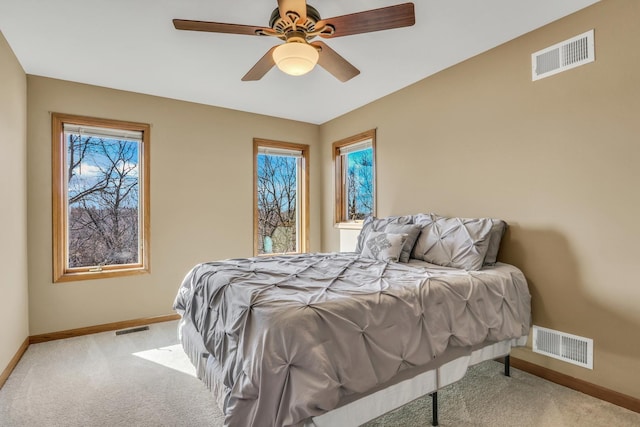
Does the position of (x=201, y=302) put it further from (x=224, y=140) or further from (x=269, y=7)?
(x=224, y=140)

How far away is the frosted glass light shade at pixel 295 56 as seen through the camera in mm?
1810

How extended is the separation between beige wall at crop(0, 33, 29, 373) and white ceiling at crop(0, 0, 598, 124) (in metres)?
0.30

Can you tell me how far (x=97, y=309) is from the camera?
3.34 m

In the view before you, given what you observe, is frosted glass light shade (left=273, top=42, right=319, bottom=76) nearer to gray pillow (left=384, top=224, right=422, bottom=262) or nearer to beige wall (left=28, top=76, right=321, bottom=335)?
gray pillow (left=384, top=224, right=422, bottom=262)

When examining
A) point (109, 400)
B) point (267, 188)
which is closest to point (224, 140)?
point (267, 188)

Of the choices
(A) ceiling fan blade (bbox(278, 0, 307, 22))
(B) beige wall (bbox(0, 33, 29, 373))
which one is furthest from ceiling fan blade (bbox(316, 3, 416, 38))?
(B) beige wall (bbox(0, 33, 29, 373))

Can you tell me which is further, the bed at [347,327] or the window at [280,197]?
the window at [280,197]

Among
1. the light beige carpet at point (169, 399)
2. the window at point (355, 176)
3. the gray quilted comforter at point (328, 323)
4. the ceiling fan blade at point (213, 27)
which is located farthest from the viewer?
the window at point (355, 176)

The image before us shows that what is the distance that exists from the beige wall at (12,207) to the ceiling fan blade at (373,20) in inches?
97.3

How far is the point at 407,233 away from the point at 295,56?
1.73 metres

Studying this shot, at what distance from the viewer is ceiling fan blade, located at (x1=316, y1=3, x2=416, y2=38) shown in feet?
5.42

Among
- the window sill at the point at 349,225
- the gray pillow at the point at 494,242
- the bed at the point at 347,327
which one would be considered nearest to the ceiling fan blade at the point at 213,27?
the bed at the point at 347,327

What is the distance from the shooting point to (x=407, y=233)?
286 centimetres

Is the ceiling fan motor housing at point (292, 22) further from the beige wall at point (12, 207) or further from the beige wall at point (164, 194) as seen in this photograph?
the beige wall at point (164, 194)
